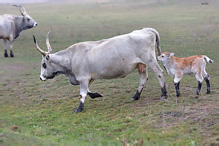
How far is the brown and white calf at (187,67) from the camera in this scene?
873cm

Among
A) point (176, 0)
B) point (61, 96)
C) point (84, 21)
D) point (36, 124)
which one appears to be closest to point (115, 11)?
point (84, 21)

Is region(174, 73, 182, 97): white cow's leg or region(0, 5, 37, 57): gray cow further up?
region(174, 73, 182, 97): white cow's leg

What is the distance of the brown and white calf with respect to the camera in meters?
8.73

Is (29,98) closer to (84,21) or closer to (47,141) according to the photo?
(47,141)

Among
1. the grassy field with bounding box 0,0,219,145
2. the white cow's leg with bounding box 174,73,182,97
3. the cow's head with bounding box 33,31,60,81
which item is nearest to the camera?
the grassy field with bounding box 0,0,219,145

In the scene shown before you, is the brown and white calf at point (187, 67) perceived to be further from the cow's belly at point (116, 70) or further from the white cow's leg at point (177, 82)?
the cow's belly at point (116, 70)

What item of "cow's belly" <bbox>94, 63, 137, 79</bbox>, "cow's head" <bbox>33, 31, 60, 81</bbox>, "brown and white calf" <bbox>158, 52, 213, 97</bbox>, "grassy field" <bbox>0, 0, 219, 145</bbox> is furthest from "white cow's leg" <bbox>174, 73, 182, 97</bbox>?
"cow's head" <bbox>33, 31, 60, 81</bbox>

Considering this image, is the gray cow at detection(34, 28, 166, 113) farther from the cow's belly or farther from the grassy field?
the grassy field

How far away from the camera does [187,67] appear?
888 cm

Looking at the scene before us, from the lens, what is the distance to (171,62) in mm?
9133

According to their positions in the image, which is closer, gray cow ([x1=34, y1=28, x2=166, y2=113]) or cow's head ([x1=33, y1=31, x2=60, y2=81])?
gray cow ([x1=34, y1=28, x2=166, y2=113])

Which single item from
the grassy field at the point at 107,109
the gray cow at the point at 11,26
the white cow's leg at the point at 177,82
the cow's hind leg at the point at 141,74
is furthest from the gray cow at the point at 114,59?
the gray cow at the point at 11,26

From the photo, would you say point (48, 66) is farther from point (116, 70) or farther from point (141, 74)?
point (141, 74)

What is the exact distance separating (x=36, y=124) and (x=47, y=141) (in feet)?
5.46
